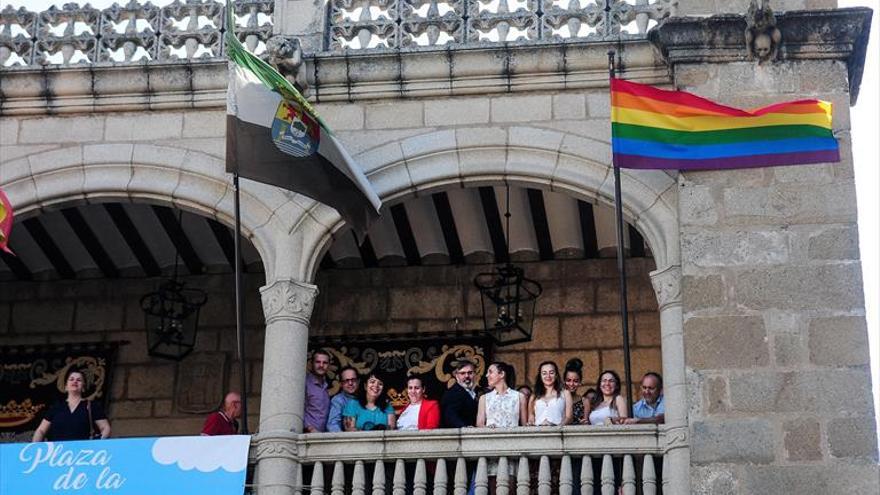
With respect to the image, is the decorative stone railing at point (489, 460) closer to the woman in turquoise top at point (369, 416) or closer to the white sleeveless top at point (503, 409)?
the white sleeveless top at point (503, 409)

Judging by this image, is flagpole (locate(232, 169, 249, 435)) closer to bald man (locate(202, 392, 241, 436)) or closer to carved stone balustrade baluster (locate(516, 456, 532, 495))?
bald man (locate(202, 392, 241, 436))

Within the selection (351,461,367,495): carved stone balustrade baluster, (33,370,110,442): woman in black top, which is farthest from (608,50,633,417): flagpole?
(33,370,110,442): woman in black top

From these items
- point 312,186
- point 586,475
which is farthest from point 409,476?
point 312,186

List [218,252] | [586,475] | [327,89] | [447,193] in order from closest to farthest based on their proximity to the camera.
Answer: [586,475] → [327,89] → [447,193] → [218,252]

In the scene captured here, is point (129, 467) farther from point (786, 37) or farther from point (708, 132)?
point (786, 37)

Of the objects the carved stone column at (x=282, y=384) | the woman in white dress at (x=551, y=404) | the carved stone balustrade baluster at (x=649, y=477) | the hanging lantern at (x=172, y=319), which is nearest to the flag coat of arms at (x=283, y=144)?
the carved stone column at (x=282, y=384)

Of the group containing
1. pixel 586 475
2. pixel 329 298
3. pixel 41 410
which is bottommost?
pixel 586 475

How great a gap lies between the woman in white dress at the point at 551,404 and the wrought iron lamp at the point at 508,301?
2.61m

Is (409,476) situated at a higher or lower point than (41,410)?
lower

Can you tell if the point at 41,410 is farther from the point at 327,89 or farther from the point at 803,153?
the point at 803,153

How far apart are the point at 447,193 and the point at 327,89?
6.36 ft

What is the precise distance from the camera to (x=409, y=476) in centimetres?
1463

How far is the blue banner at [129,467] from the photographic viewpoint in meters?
14.5

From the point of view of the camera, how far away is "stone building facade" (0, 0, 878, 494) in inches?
551
